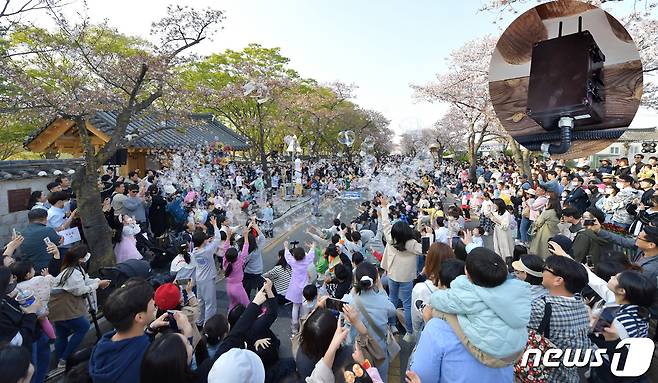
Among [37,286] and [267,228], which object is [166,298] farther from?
[267,228]

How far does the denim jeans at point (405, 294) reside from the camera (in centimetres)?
445

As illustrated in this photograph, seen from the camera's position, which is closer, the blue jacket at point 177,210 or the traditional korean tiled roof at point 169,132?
the blue jacket at point 177,210

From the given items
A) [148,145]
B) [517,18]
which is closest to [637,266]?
[517,18]

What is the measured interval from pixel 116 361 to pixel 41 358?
6.92 feet

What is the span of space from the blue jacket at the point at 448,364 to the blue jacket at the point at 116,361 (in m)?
1.67

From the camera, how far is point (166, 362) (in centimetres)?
191

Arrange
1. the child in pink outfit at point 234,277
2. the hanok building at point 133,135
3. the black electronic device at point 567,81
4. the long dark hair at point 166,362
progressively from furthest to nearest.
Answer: the hanok building at point 133,135 < the child in pink outfit at point 234,277 < the black electronic device at point 567,81 < the long dark hair at point 166,362

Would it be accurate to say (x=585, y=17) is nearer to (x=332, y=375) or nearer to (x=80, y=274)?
(x=332, y=375)

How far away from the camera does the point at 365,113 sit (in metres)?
39.6

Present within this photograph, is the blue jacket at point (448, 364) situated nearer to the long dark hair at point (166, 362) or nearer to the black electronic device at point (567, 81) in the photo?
the long dark hair at point (166, 362)

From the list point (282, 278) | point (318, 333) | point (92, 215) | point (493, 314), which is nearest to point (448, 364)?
point (493, 314)

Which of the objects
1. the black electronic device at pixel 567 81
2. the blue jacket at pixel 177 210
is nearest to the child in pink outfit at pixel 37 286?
the black electronic device at pixel 567 81

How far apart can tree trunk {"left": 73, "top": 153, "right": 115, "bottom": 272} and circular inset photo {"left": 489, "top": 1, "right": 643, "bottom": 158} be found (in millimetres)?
6272

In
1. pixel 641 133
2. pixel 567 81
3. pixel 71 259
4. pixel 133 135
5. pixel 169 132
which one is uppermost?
pixel 641 133
